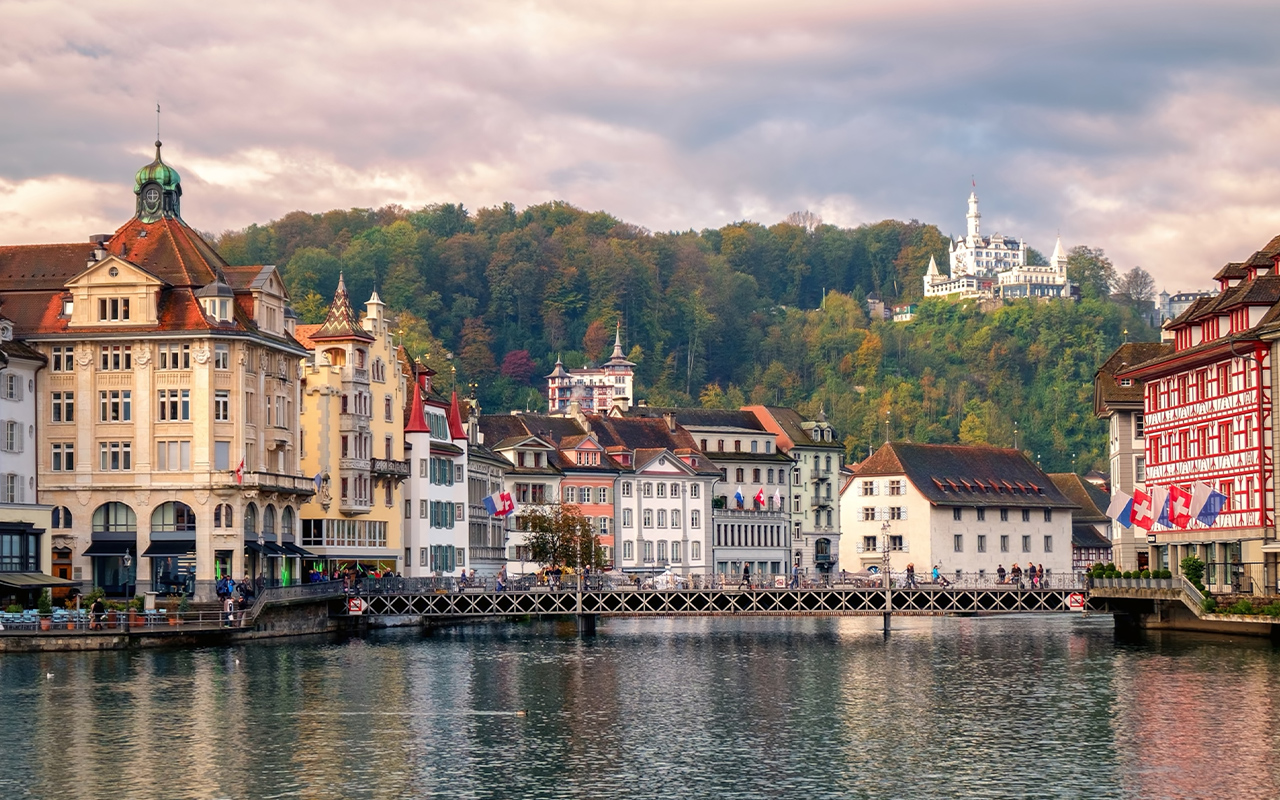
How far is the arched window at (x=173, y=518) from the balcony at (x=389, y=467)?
17.7 meters

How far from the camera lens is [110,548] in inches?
4195

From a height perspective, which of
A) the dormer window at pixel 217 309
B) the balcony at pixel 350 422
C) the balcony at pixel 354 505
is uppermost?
the dormer window at pixel 217 309

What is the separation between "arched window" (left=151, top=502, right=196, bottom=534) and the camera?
10712cm

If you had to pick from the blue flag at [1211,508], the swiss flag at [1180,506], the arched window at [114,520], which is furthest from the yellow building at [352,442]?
the blue flag at [1211,508]

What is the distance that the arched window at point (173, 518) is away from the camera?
4218 inches

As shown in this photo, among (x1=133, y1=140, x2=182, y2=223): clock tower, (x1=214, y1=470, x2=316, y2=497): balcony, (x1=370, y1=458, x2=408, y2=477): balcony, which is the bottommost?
(x1=214, y1=470, x2=316, y2=497): balcony

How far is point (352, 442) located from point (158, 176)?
18230 mm

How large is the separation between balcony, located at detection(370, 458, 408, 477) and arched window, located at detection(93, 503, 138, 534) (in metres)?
19.1

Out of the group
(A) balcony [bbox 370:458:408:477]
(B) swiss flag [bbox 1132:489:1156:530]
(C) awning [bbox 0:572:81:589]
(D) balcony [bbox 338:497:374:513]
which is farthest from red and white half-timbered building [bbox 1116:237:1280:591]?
(C) awning [bbox 0:572:81:589]

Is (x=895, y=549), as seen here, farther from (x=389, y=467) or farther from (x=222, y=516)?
(x=222, y=516)

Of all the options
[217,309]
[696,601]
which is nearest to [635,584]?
[696,601]

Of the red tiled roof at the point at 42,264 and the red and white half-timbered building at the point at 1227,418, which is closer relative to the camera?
the red and white half-timbered building at the point at 1227,418

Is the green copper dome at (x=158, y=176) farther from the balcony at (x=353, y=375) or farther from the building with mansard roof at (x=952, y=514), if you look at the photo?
the building with mansard roof at (x=952, y=514)

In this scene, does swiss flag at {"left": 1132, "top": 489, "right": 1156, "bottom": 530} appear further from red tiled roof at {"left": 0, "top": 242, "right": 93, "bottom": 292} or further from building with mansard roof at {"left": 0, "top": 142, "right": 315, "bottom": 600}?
red tiled roof at {"left": 0, "top": 242, "right": 93, "bottom": 292}
